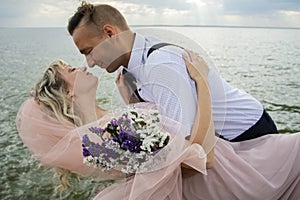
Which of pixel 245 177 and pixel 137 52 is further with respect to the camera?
pixel 245 177

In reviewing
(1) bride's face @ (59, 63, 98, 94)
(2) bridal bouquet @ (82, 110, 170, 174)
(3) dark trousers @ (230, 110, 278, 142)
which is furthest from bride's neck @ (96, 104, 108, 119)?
(3) dark trousers @ (230, 110, 278, 142)

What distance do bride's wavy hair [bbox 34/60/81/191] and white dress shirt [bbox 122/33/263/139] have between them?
0.49 metres

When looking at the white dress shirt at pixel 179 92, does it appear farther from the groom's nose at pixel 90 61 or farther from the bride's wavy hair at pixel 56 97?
the bride's wavy hair at pixel 56 97

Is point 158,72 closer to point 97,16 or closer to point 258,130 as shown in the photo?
point 97,16

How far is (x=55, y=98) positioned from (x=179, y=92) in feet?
3.11

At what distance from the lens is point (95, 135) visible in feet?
8.18

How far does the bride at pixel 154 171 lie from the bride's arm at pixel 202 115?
0.05 feet

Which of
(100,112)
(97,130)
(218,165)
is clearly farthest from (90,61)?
(218,165)

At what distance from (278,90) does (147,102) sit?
9.98 meters

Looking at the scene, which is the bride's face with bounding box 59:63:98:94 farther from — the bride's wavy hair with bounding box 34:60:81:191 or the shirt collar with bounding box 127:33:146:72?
the shirt collar with bounding box 127:33:146:72

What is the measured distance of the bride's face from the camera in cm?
279

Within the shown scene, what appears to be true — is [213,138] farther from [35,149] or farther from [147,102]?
[35,149]

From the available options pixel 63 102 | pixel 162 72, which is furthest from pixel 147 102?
pixel 63 102

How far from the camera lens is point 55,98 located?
2742mm
